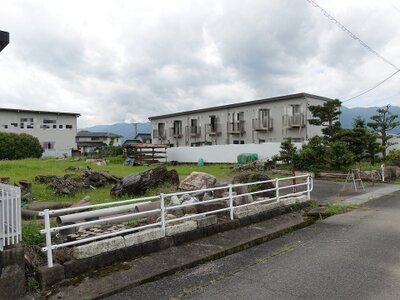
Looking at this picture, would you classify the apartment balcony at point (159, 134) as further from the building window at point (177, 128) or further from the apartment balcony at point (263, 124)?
the apartment balcony at point (263, 124)

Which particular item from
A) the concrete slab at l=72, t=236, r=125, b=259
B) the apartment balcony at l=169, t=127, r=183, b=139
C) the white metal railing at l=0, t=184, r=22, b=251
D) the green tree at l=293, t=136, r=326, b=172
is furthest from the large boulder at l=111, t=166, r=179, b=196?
the apartment balcony at l=169, t=127, r=183, b=139

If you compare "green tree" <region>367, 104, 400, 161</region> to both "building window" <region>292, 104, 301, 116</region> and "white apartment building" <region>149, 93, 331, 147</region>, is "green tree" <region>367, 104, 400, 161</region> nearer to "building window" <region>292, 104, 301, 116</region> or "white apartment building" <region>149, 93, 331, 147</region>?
"white apartment building" <region>149, 93, 331, 147</region>

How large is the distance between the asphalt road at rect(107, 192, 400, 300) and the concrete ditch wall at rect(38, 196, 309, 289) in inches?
28.3

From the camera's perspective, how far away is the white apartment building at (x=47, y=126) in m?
43.3

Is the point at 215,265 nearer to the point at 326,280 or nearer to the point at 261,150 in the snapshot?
the point at 326,280

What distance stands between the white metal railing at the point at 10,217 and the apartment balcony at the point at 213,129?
33543 millimetres

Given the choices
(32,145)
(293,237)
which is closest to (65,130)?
(32,145)

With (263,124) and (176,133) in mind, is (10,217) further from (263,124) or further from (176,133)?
(176,133)

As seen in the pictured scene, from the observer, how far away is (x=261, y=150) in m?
26.3

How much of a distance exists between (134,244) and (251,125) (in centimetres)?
2985

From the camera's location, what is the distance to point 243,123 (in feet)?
115

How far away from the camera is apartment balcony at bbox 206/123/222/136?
37.5 meters

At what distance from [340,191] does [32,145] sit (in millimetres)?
32987

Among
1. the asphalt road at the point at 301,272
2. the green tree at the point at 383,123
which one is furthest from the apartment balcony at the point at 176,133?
the asphalt road at the point at 301,272
